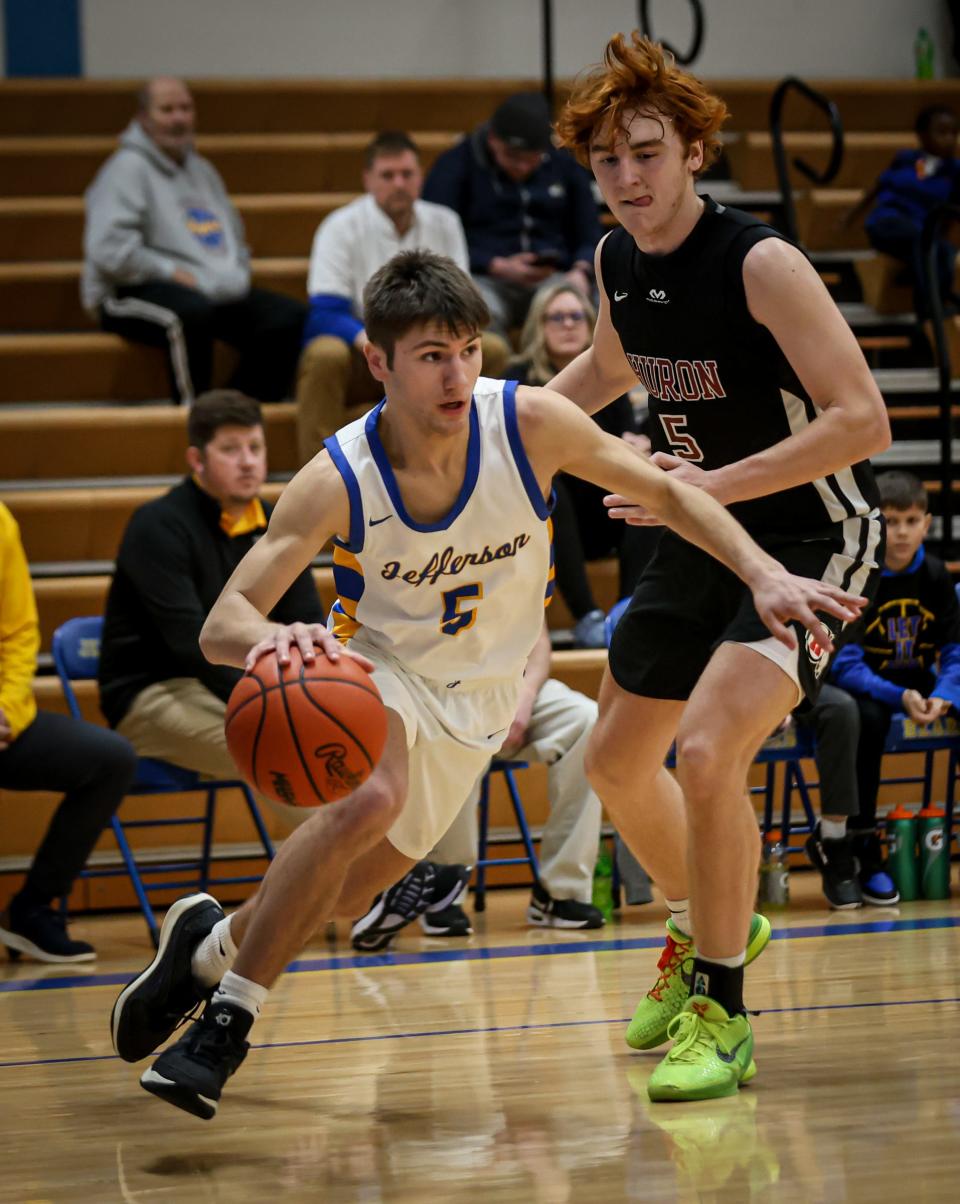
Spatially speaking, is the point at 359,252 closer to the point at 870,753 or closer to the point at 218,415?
the point at 218,415

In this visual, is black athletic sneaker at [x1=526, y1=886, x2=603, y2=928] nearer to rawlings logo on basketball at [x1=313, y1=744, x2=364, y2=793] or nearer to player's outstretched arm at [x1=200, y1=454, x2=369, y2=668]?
player's outstretched arm at [x1=200, y1=454, x2=369, y2=668]

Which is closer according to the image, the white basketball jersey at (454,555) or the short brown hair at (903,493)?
the white basketball jersey at (454,555)

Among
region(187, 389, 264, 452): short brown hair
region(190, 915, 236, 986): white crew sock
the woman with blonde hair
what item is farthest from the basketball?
the woman with blonde hair

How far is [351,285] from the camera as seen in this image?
7.23 metres

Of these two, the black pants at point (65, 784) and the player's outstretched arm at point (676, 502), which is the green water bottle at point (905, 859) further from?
the player's outstretched arm at point (676, 502)

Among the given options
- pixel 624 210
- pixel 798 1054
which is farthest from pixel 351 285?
pixel 798 1054

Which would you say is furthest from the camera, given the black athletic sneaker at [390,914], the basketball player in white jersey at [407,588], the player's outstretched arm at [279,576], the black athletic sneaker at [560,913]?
the black athletic sneaker at [560,913]

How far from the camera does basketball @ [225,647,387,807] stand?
2916mm

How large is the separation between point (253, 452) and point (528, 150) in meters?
2.58

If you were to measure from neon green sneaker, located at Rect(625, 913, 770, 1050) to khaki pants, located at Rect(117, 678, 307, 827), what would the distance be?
75.2 inches

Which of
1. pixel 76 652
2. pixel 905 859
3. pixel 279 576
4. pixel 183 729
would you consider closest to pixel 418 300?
pixel 279 576

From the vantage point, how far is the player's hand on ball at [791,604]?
2979 mm

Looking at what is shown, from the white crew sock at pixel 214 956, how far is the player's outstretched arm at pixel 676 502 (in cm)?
110

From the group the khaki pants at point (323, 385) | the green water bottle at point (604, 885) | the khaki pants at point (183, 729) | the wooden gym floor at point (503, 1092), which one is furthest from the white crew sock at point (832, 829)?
the khaki pants at point (323, 385)
